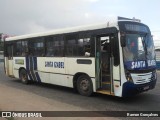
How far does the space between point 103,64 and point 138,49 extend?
4.47 ft

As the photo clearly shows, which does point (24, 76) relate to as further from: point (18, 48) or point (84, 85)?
point (84, 85)

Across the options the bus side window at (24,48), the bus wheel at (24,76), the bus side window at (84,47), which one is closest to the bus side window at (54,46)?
the bus side window at (84,47)

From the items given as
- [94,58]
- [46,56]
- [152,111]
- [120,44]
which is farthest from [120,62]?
[46,56]

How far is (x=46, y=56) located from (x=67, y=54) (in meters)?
1.69

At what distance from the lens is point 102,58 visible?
995 cm

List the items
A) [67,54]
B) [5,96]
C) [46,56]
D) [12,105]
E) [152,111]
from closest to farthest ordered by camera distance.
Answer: [152,111] → [12,105] → [5,96] → [67,54] → [46,56]

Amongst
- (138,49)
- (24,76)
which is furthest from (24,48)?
(138,49)

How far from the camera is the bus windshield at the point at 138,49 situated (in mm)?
9156

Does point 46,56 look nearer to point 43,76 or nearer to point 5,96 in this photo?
point 43,76

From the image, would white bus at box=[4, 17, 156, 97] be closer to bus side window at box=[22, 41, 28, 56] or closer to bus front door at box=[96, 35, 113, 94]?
bus front door at box=[96, 35, 113, 94]

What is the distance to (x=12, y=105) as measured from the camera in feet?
29.0

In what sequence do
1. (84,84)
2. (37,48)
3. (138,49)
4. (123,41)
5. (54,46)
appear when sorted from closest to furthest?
(123,41)
(138,49)
(84,84)
(54,46)
(37,48)

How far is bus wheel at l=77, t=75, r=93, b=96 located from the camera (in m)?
10.4

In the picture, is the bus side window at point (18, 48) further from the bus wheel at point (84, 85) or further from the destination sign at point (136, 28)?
the destination sign at point (136, 28)
